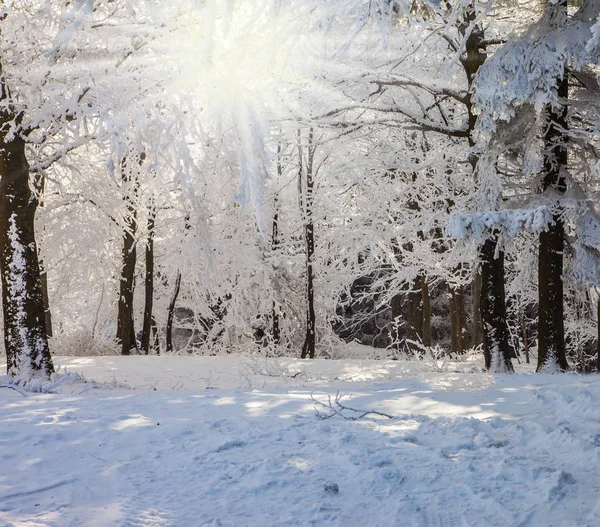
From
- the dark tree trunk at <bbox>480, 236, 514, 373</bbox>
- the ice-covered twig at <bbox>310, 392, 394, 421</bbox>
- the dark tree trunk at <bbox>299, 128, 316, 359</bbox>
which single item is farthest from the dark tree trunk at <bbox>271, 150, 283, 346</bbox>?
the ice-covered twig at <bbox>310, 392, 394, 421</bbox>

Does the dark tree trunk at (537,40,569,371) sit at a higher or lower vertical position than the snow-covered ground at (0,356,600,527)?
higher

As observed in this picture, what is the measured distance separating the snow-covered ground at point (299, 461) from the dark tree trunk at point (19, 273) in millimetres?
2799

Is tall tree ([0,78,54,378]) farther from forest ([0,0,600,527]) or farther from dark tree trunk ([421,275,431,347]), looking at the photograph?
dark tree trunk ([421,275,431,347])

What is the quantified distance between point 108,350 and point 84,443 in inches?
576

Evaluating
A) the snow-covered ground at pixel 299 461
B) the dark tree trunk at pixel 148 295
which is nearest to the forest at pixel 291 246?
the snow-covered ground at pixel 299 461

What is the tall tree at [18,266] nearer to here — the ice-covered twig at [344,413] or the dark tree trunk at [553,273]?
the ice-covered twig at [344,413]

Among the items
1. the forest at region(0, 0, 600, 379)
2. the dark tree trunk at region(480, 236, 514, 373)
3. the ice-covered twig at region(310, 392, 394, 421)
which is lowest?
the ice-covered twig at region(310, 392, 394, 421)

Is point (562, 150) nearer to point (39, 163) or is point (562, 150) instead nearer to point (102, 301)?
point (39, 163)

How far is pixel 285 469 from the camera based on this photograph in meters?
3.51

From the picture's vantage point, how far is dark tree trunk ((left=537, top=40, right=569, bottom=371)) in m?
9.47

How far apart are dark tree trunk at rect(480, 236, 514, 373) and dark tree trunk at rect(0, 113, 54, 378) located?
7543 millimetres

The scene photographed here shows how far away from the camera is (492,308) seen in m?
10.1

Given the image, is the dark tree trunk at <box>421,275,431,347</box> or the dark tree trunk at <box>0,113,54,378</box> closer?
the dark tree trunk at <box>0,113,54,378</box>

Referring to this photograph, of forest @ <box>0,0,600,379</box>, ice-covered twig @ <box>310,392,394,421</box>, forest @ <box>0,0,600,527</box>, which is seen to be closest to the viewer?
forest @ <box>0,0,600,527</box>
